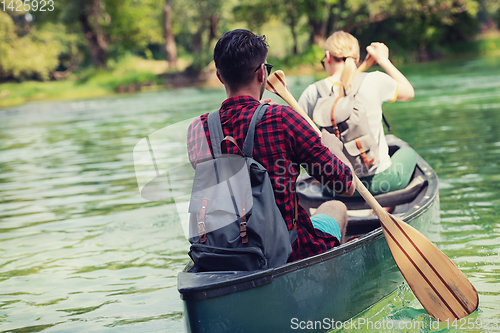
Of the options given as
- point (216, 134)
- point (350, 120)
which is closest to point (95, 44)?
point (350, 120)

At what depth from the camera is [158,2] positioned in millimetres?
33312

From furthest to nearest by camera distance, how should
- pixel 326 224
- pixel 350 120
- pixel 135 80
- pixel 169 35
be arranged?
1. pixel 169 35
2. pixel 135 80
3. pixel 350 120
4. pixel 326 224

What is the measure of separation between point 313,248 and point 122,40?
108ft

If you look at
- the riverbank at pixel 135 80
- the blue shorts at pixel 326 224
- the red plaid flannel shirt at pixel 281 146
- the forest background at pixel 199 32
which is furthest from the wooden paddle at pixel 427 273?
the forest background at pixel 199 32

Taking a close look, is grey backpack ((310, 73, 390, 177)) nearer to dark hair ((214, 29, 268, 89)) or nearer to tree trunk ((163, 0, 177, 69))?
dark hair ((214, 29, 268, 89))

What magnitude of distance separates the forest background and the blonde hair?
24.9 m

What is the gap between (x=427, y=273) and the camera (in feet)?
9.34

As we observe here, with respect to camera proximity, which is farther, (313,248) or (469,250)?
(469,250)

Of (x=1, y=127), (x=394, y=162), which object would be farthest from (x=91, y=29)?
(x=394, y=162)

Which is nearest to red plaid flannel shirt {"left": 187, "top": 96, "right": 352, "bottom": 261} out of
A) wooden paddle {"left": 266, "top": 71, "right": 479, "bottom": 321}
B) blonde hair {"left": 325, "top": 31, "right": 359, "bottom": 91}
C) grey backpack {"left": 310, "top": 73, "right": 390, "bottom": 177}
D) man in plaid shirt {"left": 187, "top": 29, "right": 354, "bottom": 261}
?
man in plaid shirt {"left": 187, "top": 29, "right": 354, "bottom": 261}

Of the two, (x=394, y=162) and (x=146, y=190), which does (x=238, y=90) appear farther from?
(x=394, y=162)

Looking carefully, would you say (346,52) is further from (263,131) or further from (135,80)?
(135,80)

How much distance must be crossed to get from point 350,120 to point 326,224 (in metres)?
1.07

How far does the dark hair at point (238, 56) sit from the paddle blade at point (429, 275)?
1258mm
